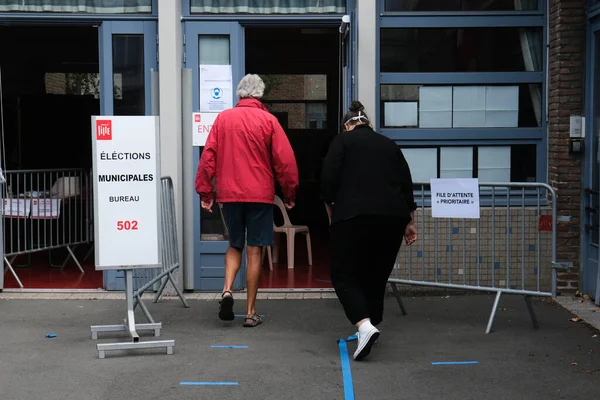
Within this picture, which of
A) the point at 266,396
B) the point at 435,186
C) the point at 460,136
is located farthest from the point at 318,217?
the point at 266,396

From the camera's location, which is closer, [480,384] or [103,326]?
[480,384]

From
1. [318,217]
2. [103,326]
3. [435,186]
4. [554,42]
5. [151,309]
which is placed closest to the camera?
[103,326]

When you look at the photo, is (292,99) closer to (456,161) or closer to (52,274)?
(52,274)

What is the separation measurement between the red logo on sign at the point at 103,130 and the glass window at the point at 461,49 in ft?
10.2

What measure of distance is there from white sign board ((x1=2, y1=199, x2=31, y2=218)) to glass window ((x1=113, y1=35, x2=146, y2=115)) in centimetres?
176

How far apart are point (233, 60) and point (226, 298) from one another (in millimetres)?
2635

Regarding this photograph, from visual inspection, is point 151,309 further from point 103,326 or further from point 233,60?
point 233,60

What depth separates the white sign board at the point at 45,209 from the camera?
9.55 m

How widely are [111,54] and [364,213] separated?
→ 3.69 metres

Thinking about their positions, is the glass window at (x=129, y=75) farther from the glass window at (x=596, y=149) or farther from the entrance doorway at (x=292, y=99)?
the glass window at (x=596, y=149)

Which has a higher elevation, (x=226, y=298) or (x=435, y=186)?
(x=435, y=186)

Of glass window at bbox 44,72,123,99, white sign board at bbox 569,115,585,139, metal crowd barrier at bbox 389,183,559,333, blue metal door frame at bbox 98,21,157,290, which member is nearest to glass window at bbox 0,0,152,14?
blue metal door frame at bbox 98,21,157,290

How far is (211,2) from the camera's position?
27.5ft

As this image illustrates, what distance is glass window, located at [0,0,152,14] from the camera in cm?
838
